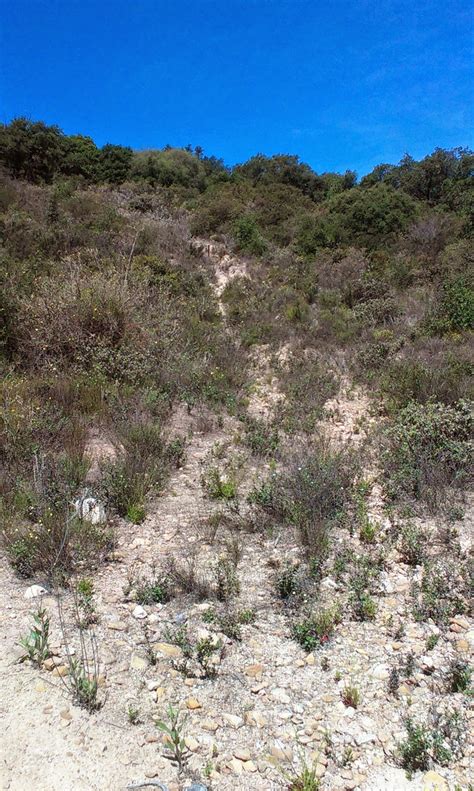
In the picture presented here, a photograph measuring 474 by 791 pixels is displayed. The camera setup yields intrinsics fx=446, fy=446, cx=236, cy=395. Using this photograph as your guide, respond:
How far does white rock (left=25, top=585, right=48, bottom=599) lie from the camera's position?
323cm

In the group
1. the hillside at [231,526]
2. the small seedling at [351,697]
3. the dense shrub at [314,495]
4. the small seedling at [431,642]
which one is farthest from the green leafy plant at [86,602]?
the small seedling at [431,642]

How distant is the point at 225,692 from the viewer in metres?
2.63

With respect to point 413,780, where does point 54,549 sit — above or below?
above

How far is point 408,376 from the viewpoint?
7.01 metres

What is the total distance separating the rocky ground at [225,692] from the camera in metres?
2.15

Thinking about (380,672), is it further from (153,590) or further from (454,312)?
(454,312)

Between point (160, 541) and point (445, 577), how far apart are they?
2.41 meters

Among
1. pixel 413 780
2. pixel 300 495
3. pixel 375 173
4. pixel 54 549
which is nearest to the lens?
pixel 413 780

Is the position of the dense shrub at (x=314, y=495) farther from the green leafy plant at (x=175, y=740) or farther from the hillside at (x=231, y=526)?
the green leafy plant at (x=175, y=740)

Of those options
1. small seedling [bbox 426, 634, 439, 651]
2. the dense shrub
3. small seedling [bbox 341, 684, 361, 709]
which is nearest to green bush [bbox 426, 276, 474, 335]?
the dense shrub

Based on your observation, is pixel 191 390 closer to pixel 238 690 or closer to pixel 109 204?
pixel 238 690

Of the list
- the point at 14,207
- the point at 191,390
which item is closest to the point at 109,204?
the point at 14,207

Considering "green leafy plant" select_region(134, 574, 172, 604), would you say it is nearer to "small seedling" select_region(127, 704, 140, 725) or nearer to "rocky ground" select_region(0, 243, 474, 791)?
"rocky ground" select_region(0, 243, 474, 791)

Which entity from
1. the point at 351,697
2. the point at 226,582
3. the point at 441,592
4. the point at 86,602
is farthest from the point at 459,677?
the point at 86,602
